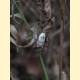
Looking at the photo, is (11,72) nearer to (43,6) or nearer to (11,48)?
(11,48)

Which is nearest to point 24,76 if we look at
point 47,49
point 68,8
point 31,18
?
point 47,49

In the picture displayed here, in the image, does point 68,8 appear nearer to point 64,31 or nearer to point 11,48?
point 64,31

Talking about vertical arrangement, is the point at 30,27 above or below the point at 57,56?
above

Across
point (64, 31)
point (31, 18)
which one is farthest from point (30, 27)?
point (64, 31)

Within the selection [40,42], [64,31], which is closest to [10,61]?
[40,42]

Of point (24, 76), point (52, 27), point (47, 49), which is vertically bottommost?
point (24, 76)

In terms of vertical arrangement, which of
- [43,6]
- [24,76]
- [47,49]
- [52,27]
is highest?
[43,6]

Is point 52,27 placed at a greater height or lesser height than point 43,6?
lesser
